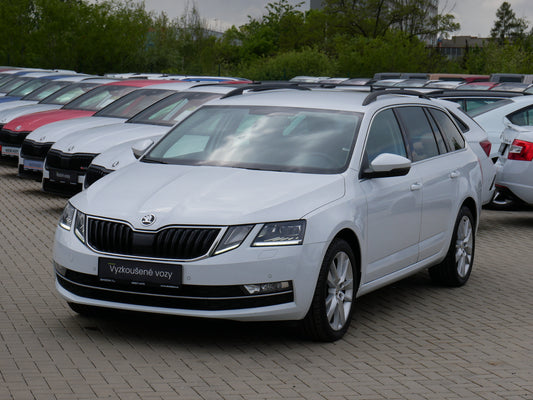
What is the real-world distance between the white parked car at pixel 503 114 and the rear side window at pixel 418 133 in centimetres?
616

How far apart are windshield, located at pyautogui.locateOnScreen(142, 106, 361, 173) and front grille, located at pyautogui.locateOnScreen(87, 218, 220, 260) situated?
1066 mm

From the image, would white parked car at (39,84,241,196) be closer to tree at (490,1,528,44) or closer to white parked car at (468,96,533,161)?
white parked car at (468,96,533,161)

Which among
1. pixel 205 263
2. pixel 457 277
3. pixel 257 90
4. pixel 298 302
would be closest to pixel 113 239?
pixel 205 263

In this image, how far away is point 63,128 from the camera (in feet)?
46.9

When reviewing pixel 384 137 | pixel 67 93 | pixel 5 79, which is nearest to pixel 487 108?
pixel 384 137

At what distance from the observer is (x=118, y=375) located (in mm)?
5570

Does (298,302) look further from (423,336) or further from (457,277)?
(457,277)

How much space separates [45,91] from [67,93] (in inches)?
80.3

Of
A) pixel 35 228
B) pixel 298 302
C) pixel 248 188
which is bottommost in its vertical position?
pixel 35 228

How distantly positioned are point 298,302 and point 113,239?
1201 millimetres

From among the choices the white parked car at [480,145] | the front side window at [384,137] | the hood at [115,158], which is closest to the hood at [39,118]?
the hood at [115,158]

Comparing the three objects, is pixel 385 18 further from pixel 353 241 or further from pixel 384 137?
pixel 353 241

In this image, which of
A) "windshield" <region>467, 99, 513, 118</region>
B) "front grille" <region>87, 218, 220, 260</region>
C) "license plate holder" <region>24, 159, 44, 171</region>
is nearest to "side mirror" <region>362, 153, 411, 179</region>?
"front grille" <region>87, 218, 220, 260</region>

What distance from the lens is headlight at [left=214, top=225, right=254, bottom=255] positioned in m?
5.86
